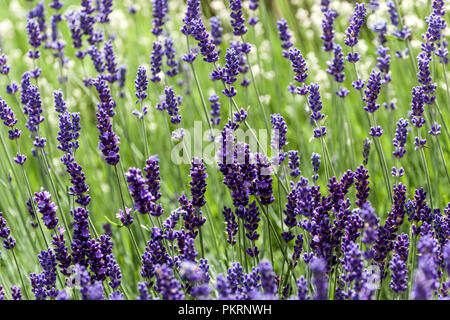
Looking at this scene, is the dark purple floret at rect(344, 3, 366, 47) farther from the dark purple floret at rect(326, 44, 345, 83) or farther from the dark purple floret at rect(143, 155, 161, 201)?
the dark purple floret at rect(143, 155, 161, 201)

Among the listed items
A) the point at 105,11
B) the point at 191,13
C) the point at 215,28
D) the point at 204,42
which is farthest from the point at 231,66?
the point at 105,11

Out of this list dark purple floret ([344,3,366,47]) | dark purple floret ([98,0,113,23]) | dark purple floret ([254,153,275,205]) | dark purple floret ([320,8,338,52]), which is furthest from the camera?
dark purple floret ([98,0,113,23])

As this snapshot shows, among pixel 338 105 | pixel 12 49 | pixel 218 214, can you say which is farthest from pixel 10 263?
pixel 12 49

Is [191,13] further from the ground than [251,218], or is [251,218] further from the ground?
[191,13]

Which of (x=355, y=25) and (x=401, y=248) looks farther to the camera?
(x=355, y=25)

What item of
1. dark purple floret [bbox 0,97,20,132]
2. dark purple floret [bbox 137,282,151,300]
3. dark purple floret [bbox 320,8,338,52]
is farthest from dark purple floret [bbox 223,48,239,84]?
dark purple floret [bbox 137,282,151,300]

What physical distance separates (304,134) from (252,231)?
6.18 ft

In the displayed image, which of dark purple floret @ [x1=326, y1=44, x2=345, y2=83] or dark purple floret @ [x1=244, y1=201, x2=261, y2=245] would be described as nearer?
dark purple floret @ [x1=244, y1=201, x2=261, y2=245]

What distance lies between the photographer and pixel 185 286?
7.36ft

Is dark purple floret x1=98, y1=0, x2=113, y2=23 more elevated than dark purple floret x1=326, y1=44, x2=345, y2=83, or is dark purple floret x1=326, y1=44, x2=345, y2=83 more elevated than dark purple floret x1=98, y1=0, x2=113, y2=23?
dark purple floret x1=98, y1=0, x2=113, y2=23

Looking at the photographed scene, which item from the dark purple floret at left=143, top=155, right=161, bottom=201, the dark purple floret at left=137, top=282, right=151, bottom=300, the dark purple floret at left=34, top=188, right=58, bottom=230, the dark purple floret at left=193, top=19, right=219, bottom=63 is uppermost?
the dark purple floret at left=193, top=19, right=219, bottom=63

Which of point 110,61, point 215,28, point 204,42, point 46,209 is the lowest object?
point 46,209

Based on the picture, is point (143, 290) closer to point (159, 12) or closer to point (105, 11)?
point (159, 12)

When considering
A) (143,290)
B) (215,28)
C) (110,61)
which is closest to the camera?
(143,290)
